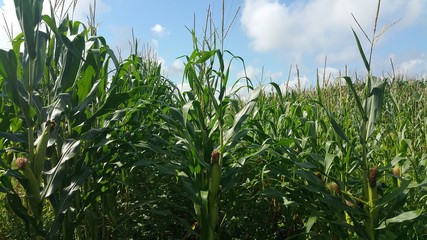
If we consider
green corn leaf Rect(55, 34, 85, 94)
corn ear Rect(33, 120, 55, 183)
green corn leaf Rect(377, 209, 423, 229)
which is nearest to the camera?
green corn leaf Rect(377, 209, 423, 229)

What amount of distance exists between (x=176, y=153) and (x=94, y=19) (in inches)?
47.3

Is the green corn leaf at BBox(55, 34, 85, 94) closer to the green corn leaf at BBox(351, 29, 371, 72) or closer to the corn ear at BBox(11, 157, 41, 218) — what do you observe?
the corn ear at BBox(11, 157, 41, 218)

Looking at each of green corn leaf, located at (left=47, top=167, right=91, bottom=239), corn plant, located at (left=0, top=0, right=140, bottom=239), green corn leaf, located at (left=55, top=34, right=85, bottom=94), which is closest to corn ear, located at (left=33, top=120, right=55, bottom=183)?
corn plant, located at (left=0, top=0, right=140, bottom=239)

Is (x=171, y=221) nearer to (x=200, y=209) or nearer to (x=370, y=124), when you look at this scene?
(x=200, y=209)

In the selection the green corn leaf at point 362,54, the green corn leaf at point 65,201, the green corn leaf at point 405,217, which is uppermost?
the green corn leaf at point 362,54

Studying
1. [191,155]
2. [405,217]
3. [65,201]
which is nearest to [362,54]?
[405,217]

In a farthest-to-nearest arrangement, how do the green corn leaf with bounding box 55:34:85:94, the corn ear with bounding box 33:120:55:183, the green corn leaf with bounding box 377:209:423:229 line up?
the green corn leaf with bounding box 55:34:85:94
the corn ear with bounding box 33:120:55:183
the green corn leaf with bounding box 377:209:423:229

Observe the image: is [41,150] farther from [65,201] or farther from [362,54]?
[362,54]

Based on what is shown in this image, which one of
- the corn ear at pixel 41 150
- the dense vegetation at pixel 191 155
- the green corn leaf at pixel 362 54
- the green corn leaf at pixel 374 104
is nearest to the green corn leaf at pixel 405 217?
the dense vegetation at pixel 191 155

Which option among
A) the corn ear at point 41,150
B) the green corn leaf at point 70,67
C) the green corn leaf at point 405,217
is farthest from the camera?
the green corn leaf at point 70,67

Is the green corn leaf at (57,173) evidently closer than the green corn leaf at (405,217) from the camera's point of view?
No

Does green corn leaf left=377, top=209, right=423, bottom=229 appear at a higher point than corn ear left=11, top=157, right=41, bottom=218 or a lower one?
lower

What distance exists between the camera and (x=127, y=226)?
2613 mm

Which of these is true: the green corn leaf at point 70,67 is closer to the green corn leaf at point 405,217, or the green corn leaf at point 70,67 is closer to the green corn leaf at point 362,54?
the green corn leaf at point 362,54
